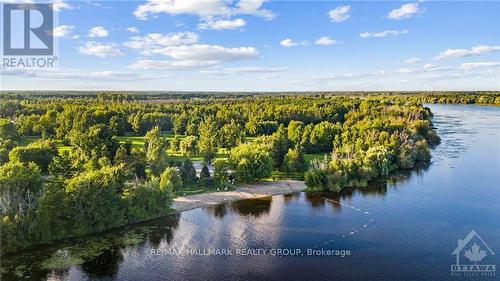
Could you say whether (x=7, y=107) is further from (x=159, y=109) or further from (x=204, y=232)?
(x=204, y=232)

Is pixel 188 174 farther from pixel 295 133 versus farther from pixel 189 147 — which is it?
pixel 295 133

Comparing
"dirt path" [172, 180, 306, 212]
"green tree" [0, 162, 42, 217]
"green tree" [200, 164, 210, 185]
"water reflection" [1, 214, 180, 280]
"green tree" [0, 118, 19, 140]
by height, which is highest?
"green tree" [0, 118, 19, 140]

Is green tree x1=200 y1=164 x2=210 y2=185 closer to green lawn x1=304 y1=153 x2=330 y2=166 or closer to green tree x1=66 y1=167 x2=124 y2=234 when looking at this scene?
green tree x1=66 y1=167 x2=124 y2=234

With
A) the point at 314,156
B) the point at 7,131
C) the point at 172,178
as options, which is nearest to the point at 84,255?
the point at 172,178

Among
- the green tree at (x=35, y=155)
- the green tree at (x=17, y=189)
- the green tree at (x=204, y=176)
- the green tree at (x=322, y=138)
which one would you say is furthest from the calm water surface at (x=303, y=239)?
the green tree at (x=35, y=155)

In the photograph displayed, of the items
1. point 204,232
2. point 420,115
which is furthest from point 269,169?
point 420,115

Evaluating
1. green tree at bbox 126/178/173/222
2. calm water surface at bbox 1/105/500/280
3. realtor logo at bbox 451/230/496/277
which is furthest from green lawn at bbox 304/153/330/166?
realtor logo at bbox 451/230/496/277
